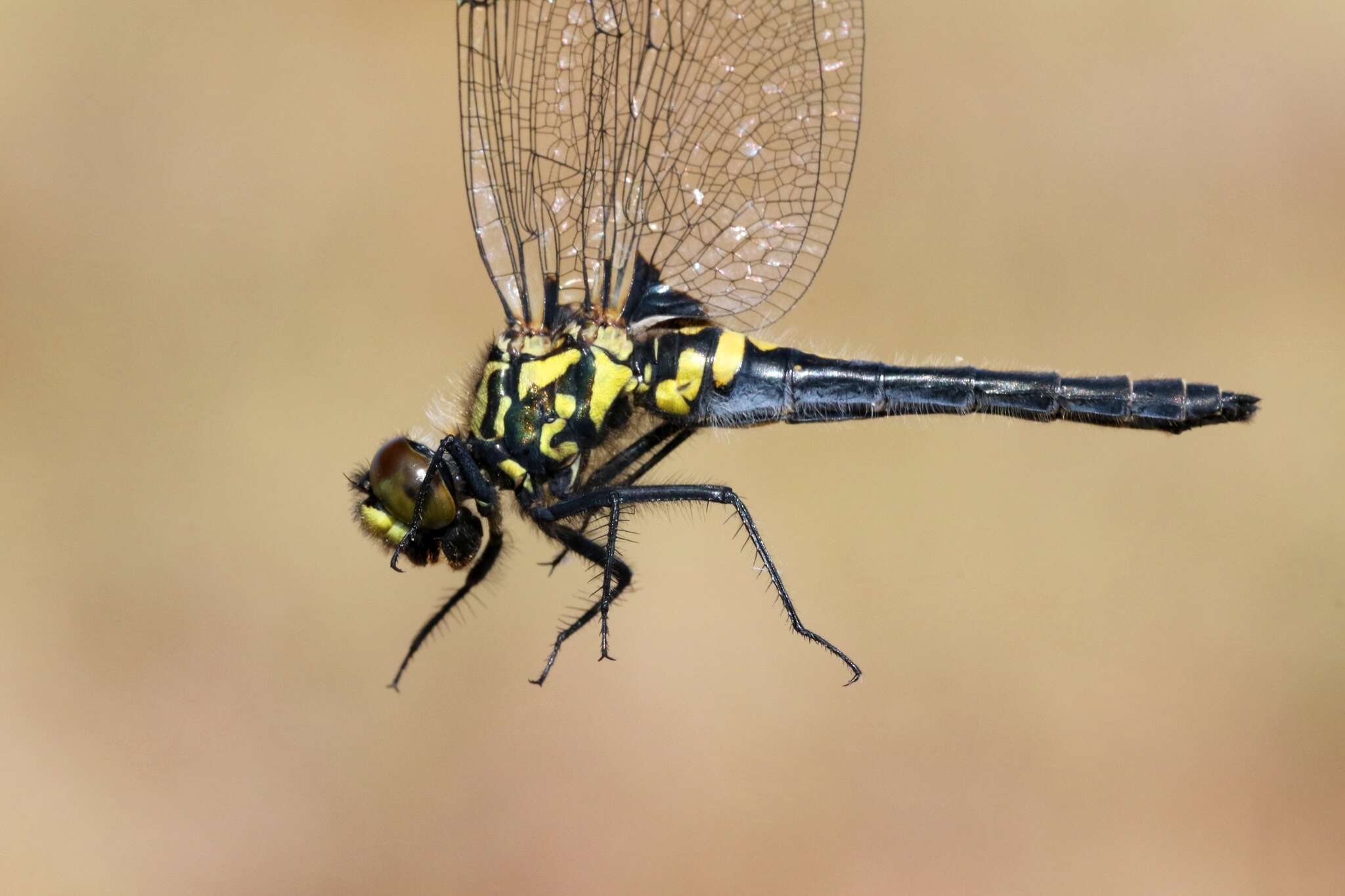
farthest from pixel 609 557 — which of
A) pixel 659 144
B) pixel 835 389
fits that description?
pixel 659 144

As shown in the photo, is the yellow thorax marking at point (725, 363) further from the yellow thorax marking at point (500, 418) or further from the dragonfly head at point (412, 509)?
the dragonfly head at point (412, 509)

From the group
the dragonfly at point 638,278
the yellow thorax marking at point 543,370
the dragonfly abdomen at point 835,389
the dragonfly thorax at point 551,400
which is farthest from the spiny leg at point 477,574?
the dragonfly abdomen at point 835,389

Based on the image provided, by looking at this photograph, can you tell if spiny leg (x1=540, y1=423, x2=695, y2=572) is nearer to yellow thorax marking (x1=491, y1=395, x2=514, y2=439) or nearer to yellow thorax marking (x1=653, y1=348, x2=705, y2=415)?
yellow thorax marking (x1=653, y1=348, x2=705, y2=415)

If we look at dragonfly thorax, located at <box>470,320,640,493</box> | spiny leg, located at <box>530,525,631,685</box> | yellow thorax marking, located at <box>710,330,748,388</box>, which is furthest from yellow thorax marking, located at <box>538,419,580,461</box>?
yellow thorax marking, located at <box>710,330,748,388</box>

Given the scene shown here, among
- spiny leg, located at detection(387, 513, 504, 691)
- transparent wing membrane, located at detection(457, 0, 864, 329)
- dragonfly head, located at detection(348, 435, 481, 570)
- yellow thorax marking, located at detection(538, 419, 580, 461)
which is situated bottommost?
spiny leg, located at detection(387, 513, 504, 691)

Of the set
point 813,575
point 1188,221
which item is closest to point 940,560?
point 813,575
